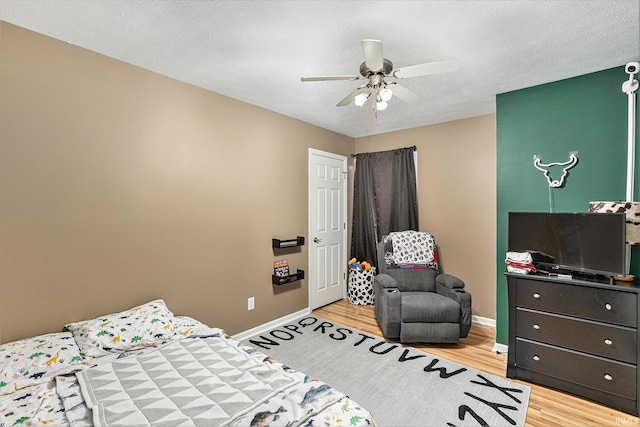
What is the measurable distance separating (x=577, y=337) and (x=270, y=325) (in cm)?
286

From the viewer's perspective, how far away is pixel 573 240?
2.32 metres

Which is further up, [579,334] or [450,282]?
[450,282]

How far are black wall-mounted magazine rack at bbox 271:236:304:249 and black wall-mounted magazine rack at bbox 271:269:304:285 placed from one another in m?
0.35

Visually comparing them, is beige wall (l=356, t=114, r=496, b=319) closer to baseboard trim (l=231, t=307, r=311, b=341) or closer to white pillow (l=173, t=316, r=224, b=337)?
baseboard trim (l=231, t=307, r=311, b=341)

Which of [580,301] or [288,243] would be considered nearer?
[580,301]

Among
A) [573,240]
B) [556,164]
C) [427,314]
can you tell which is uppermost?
[556,164]

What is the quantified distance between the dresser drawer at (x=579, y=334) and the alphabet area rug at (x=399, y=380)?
0.44 m

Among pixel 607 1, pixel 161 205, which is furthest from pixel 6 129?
pixel 607 1

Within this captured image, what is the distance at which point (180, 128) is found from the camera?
8.63 feet

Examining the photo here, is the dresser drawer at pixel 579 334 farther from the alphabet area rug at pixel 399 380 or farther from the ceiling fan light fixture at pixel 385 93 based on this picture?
the ceiling fan light fixture at pixel 385 93

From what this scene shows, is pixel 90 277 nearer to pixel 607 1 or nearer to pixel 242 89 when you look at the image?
pixel 242 89

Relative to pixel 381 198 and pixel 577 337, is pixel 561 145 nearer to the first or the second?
pixel 577 337

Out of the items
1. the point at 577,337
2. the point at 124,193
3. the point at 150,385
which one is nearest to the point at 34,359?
the point at 150,385

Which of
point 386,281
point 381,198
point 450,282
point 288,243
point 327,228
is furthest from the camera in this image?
point 381,198
